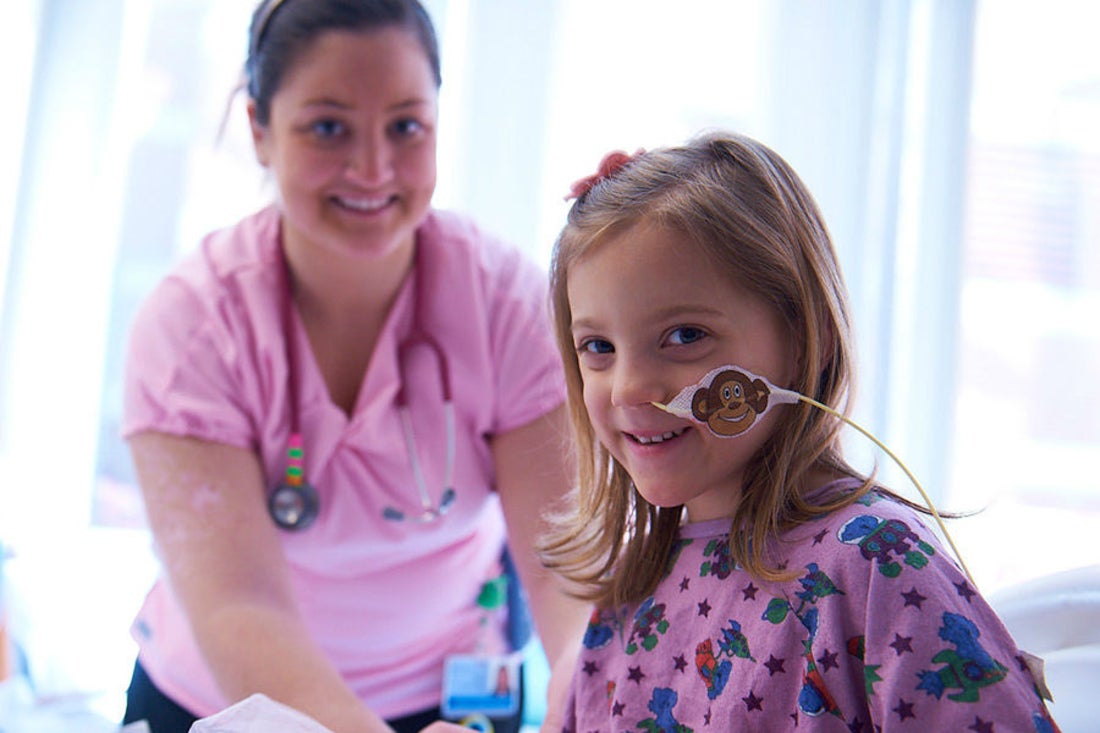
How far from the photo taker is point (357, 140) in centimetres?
129

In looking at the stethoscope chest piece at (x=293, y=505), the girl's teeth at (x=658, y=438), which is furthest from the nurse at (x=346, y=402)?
the girl's teeth at (x=658, y=438)

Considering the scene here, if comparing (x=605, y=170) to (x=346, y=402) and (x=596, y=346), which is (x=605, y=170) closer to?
(x=596, y=346)

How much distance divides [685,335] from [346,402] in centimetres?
69

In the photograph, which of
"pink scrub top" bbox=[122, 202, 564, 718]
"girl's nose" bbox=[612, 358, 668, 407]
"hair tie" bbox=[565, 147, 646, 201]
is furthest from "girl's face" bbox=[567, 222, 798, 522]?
"pink scrub top" bbox=[122, 202, 564, 718]

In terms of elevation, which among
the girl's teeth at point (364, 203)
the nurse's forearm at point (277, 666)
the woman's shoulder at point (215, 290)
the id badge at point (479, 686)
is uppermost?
the girl's teeth at point (364, 203)

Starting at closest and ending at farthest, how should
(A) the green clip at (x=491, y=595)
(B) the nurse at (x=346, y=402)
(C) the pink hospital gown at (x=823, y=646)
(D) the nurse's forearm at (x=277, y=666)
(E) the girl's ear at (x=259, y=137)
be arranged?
(C) the pink hospital gown at (x=823, y=646), (D) the nurse's forearm at (x=277, y=666), (B) the nurse at (x=346, y=402), (E) the girl's ear at (x=259, y=137), (A) the green clip at (x=491, y=595)

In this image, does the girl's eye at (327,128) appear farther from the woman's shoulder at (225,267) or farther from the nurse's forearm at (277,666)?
the nurse's forearm at (277,666)

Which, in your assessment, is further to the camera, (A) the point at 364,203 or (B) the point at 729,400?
(A) the point at 364,203

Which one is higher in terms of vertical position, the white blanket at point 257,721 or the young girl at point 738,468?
the young girl at point 738,468

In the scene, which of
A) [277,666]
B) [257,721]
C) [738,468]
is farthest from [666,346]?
[277,666]

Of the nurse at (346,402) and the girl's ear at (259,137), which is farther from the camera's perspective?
the girl's ear at (259,137)

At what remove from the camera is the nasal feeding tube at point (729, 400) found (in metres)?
0.76

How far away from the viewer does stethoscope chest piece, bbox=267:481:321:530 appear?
127 centimetres

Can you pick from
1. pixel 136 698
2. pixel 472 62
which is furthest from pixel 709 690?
pixel 472 62
